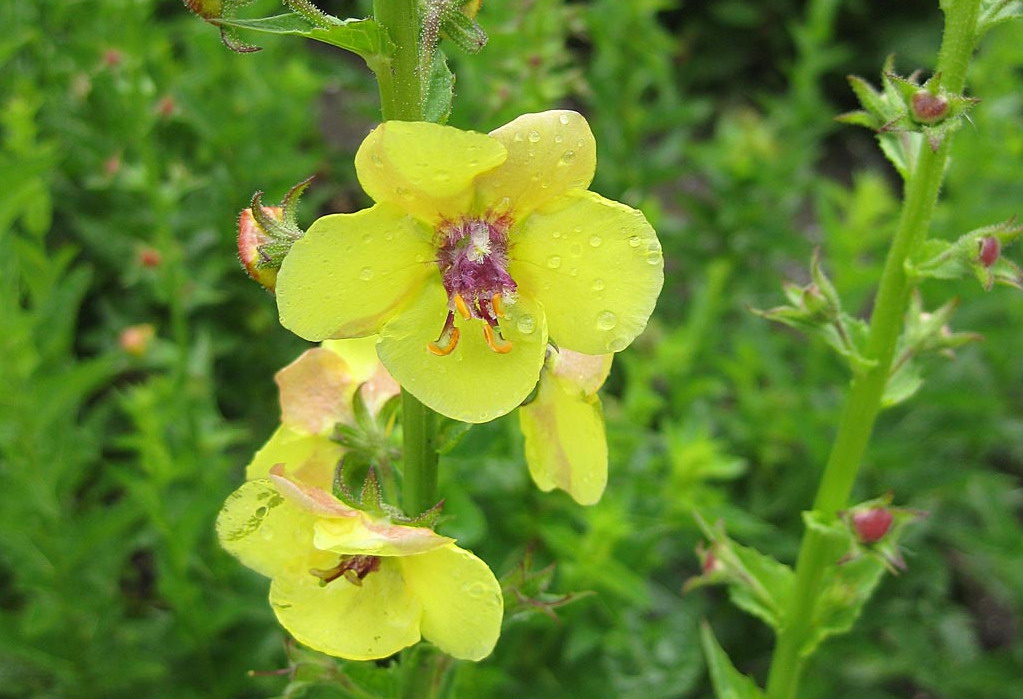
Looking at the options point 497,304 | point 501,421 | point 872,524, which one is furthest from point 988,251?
point 501,421

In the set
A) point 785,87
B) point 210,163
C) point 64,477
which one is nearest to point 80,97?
point 210,163

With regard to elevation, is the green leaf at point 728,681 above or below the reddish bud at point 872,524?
below

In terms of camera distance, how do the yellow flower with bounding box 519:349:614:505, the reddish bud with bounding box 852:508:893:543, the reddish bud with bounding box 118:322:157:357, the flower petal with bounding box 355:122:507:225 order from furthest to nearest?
the reddish bud with bounding box 118:322:157:357, the reddish bud with bounding box 852:508:893:543, the yellow flower with bounding box 519:349:614:505, the flower petal with bounding box 355:122:507:225

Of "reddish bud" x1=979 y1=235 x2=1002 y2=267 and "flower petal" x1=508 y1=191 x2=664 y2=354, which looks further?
"reddish bud" x1=979 y1=235 x2=1002 y2=267

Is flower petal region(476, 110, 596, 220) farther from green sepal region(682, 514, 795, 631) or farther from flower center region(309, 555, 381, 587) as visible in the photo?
green sepal region(682, 514, 795, 631)

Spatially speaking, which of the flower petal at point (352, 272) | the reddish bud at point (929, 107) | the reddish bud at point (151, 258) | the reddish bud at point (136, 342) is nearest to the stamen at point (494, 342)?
the flower petal at point (352, 272)

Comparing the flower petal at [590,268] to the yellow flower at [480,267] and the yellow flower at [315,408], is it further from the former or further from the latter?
the yellow flower at [315,408]

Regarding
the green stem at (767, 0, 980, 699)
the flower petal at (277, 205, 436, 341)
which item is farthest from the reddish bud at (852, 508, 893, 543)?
the flower petal at (277, 205, 436, 341)
